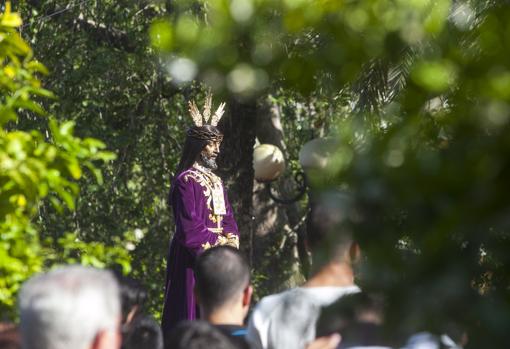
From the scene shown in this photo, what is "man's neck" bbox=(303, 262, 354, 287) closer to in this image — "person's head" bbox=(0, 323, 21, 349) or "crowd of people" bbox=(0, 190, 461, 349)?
"crowd of people" bbox=(0, 190, 461, 349)

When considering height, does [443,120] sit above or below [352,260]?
above

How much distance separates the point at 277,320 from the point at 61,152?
0.89m

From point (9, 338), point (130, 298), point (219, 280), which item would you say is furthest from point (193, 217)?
point (9, 338)

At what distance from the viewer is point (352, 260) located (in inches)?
74.5

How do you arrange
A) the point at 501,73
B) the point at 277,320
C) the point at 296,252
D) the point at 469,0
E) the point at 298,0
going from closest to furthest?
1. the point at 501,73
2. the point at 298,0
3. the point at 469,0
4. the point at 277,320
5. the point at 296,252

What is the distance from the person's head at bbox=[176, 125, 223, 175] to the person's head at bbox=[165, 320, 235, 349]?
3.93 m

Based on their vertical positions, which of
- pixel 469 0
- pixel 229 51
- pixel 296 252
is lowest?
pixel 229 51

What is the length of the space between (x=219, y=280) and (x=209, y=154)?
3.27 metres

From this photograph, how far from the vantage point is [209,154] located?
7492 mm

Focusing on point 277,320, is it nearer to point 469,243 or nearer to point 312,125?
point 469,243

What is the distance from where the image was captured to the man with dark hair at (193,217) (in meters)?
7.30

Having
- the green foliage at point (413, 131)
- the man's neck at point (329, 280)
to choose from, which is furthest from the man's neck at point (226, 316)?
the green foliage at point (413, 131)

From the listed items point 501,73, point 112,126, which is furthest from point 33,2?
point 501,73

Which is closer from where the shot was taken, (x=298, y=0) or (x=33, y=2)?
(x=298, y=0)
